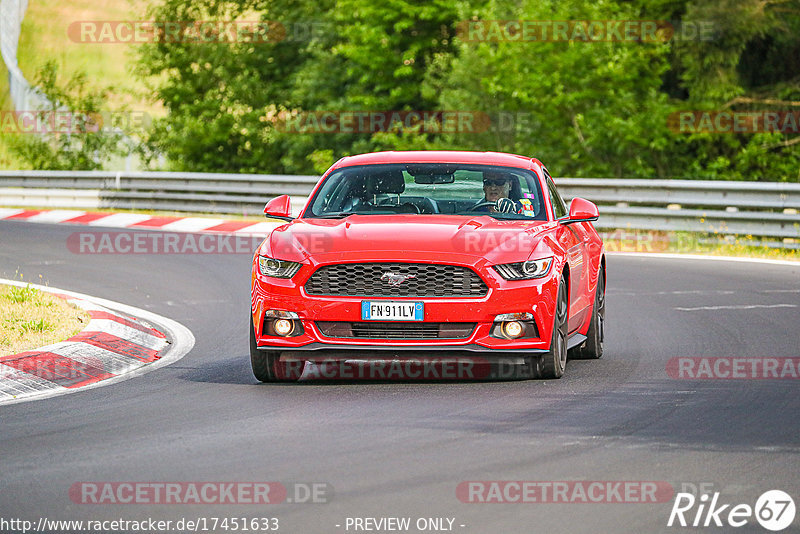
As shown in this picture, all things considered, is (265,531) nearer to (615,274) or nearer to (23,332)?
(23,332)

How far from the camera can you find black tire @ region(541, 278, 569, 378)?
383 inches

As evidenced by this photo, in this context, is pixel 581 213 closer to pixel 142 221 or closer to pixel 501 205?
pixel 501 205

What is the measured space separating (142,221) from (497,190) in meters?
16.9

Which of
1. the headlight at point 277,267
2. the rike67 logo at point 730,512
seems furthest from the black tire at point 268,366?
the rike67 logo at point 730,512

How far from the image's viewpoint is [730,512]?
6133 millimetres

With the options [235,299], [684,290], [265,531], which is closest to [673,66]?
[684,290]

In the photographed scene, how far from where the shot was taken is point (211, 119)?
44156 mm

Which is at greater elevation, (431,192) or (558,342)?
(431,192)

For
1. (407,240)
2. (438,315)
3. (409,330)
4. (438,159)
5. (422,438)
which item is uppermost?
(438,159)

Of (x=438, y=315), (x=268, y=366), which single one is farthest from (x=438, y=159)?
(x=268, y=366)

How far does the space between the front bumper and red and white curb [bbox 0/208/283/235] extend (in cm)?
1490

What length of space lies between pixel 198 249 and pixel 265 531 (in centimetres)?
1620

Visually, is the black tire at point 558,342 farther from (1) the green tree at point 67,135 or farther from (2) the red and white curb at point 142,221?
(1) the green tree at point 67,135

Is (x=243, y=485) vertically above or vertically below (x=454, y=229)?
below
